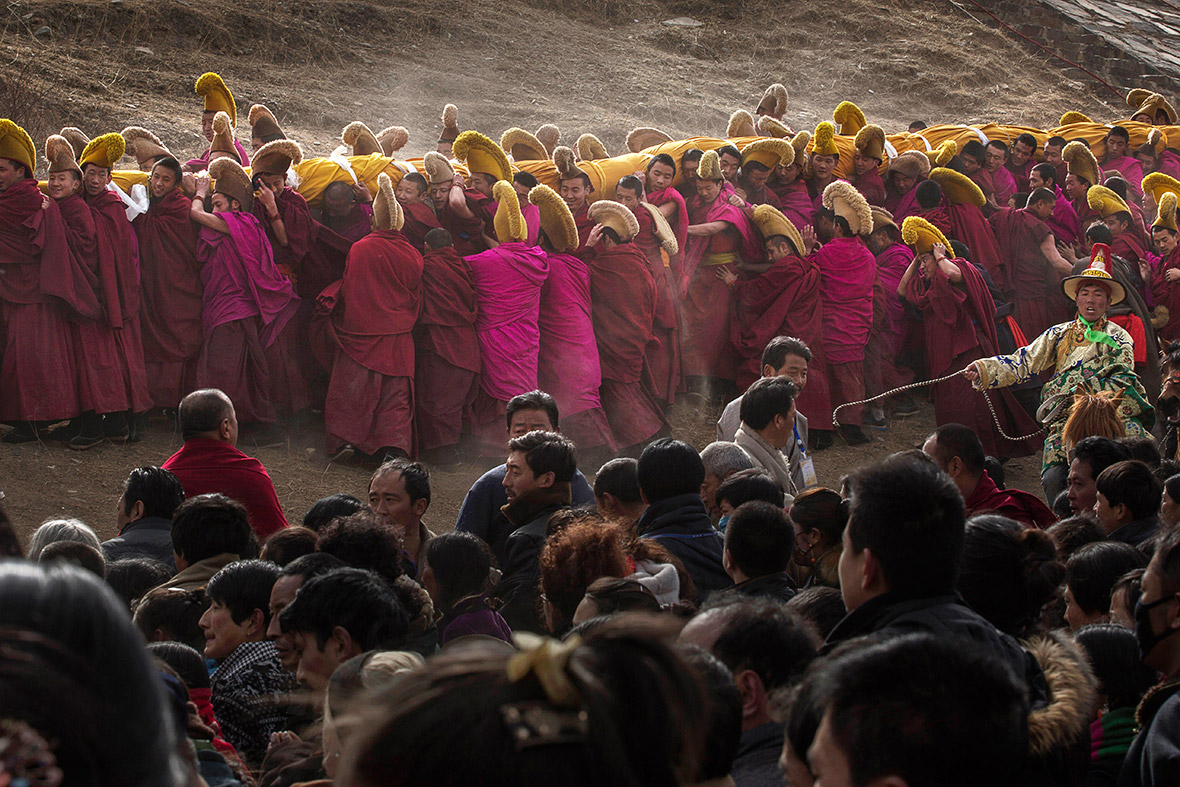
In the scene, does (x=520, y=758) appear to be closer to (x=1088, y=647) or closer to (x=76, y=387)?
(x=1088, y=647)

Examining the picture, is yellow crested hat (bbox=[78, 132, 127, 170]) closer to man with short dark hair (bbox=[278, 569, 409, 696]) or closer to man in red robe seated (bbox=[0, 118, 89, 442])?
man in red robe seated (bbox=[0, 118, 89, 442])

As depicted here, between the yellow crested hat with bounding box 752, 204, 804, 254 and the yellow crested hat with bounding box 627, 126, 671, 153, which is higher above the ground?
the yellow crested hat with bounding box 627, 126, 671, 153

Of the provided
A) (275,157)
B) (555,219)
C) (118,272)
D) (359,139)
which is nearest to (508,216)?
(555,219)

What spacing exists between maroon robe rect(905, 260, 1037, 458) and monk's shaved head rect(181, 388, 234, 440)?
5.98 m

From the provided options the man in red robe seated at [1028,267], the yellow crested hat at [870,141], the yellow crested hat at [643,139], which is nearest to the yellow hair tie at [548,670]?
the yellow crested hat at [643,139]

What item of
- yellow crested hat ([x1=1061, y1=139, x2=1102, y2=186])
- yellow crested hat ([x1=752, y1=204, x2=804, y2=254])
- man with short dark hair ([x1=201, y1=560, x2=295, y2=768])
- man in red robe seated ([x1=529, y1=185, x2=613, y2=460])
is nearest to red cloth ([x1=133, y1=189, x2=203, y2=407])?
man in red robe seated ([x1=529, y1=185, x2=613, y2=460])

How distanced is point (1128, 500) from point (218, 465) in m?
3.49

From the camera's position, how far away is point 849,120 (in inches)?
414

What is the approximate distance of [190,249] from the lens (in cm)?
691

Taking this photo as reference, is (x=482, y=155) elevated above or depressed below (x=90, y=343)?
above

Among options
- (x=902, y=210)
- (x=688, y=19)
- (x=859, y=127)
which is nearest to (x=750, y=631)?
(x=902, y=210)

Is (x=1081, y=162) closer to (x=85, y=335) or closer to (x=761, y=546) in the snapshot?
(x=85, y=335)

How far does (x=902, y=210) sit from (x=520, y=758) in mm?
9425

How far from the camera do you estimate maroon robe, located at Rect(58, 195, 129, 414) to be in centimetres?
648
